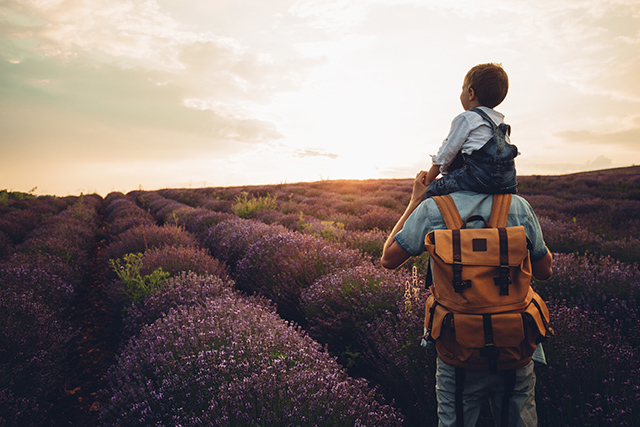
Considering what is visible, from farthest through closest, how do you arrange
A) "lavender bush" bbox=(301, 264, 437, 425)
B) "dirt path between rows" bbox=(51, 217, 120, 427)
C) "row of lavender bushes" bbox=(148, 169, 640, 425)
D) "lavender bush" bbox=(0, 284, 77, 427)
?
1. "dirt path between rows" bbox=(51, 217, 120, 427)
2. "lavender bush" bbox=(0, 284, 77, 427)
3. "lavender bush" bbox=(301, 264, 437, 425)
4. "row of lavender bushes" bbox=(148, 169, 640, 425)

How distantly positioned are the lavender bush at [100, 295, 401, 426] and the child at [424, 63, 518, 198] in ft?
4.11

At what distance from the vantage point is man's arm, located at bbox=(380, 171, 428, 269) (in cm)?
150

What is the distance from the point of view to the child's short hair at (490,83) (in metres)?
1.45

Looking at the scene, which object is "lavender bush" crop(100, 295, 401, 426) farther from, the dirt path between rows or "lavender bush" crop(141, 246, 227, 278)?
"lavender bush" crop(141, 246, 227, 278)

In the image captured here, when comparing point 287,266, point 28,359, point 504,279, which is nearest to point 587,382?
point 504,279

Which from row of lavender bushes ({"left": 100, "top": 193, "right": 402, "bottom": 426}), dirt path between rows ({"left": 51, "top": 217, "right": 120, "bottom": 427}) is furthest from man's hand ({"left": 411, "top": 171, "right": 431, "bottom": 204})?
dirt path between rows ({"left": 51, "top": 217, "right": 120, "bottom": 427})

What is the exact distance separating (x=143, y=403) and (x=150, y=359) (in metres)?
0.37

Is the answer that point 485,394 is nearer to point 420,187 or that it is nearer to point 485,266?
point 485,266

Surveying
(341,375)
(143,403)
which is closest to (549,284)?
(341,375)

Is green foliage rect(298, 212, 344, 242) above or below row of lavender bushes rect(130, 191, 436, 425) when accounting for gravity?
above

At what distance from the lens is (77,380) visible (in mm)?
3262

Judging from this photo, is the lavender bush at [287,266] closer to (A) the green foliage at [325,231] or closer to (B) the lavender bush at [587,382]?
(A) the green foliage at [325,231]

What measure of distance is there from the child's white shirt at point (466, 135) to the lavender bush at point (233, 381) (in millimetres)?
1348

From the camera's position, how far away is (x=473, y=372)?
1.39 m
